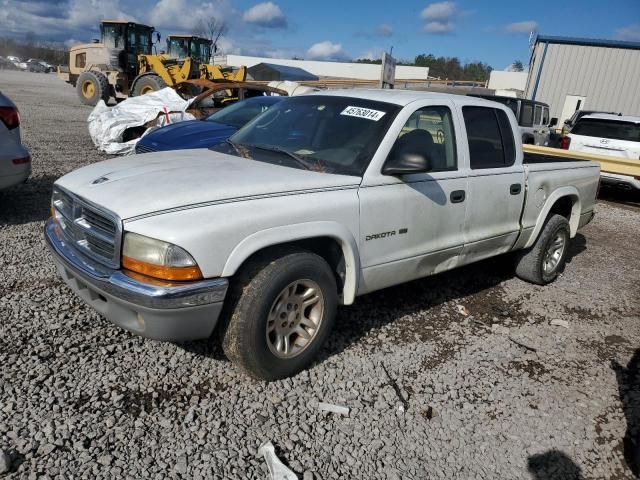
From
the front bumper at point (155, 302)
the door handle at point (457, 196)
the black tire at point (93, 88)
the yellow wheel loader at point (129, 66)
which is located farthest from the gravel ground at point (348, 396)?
the black tire at point (93, 88)

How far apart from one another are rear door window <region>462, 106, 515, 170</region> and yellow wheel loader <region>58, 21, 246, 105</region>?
14656mm

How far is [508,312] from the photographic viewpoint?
4.69m

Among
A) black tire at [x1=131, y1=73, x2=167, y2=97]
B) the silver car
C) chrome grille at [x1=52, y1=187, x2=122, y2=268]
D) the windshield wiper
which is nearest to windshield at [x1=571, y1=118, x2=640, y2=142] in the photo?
the windshield wiper

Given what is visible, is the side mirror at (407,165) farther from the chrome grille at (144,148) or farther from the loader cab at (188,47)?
the loader cab at (188,47)

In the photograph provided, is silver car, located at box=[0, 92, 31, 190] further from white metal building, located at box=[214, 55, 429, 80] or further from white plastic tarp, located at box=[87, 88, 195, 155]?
white metal building, located at box=[214, 55, 429, 80]

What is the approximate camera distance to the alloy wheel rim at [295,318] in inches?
120

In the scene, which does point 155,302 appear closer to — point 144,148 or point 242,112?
point 144,148

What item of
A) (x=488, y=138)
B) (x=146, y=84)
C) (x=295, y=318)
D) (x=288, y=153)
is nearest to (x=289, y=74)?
(x=146, y=84)

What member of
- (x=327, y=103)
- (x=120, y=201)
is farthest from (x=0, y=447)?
(x=327, y=103)

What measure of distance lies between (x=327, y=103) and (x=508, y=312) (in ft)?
8.23

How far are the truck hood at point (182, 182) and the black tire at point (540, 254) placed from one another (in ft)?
9.11

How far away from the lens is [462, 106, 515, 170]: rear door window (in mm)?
4188

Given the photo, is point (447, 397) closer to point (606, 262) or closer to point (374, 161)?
point (374, 161)

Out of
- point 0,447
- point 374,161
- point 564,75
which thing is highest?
point 564,75
